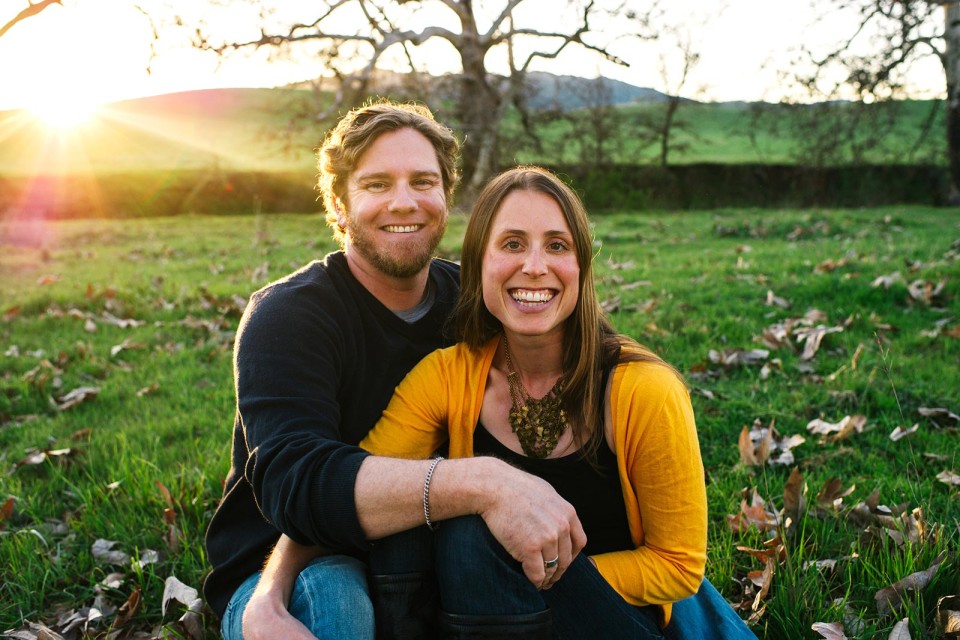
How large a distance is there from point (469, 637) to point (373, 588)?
0.36 meters

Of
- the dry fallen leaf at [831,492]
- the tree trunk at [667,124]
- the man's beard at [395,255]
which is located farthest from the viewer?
the tree trunk at [667,124]

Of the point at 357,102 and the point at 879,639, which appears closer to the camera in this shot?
the point at 879,639

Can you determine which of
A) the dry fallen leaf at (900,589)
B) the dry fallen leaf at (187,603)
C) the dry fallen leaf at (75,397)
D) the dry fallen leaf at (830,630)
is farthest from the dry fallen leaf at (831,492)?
the dry fallen leaf at (75,397)

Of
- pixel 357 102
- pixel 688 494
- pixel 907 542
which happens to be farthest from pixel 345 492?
pixel 357 102

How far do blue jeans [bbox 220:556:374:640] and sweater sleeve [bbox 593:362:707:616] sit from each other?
2.46 feet

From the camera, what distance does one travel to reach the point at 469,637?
1969mm

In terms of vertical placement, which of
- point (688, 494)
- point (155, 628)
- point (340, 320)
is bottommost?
point (155, 628)

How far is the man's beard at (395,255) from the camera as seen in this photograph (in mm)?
2947

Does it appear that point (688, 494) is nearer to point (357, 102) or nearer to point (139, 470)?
point (139, 470)

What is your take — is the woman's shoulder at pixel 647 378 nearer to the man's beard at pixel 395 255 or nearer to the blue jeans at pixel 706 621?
the blue jeans at pixel 706 621

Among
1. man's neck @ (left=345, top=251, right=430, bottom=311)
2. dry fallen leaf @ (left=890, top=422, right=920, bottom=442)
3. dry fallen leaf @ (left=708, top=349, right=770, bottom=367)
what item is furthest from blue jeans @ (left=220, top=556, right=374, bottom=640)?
dry fallen leaf @ (left=708, top=349, right=770, bottom=367)

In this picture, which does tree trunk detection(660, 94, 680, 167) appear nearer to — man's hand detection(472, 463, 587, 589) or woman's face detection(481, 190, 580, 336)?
woman's face detection(481, 190, 580, 336)

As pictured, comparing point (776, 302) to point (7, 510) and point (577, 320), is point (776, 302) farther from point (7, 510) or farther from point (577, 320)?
point (7, 510)

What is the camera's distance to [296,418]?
224 centimetres
